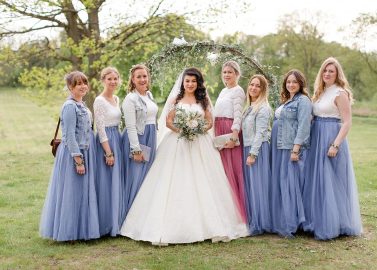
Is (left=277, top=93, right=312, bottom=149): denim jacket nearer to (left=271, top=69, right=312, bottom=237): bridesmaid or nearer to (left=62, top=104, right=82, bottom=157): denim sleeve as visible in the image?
(left=271, top=69, right=312, bottom=237): bridesmaid

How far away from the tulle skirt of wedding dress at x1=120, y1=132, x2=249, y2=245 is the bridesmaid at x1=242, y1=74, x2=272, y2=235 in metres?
0.24

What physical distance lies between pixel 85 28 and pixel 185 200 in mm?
9247

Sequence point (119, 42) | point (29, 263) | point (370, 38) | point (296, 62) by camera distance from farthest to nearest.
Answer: point (296, 62) → point (370, 38) → point (119, 42) → point (29, 263)

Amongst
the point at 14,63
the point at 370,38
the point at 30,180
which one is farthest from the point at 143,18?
the point at 370,38

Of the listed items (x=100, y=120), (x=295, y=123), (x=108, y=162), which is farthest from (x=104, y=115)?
(x=295, y=123)

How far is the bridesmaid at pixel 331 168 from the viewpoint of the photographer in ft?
20.8

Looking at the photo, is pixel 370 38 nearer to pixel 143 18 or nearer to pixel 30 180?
pixel 143 18

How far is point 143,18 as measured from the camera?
1400 cm

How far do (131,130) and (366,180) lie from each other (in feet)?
23.8

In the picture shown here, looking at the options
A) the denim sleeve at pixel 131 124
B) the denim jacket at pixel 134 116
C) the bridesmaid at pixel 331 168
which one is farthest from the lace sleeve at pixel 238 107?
the denim sleeve at pixel 131 124

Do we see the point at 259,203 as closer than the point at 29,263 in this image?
No

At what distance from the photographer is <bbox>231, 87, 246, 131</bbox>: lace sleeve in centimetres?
667

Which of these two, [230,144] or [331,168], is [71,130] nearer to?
[230,144]

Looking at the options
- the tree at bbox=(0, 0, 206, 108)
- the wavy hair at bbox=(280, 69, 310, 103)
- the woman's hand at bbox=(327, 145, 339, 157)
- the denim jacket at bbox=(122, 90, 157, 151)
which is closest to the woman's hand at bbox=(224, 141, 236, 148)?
the wavy hair at bbox=(280, 69, 310, 103)
